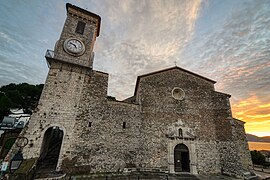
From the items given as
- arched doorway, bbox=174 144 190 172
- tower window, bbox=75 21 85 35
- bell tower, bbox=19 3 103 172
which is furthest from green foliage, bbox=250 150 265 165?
tower window, bbox=75 21 85 35

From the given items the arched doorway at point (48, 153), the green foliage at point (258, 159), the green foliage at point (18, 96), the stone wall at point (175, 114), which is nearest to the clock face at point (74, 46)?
the stone wall at point (175, 114)

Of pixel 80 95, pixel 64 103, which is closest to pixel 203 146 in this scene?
pixel 80 95

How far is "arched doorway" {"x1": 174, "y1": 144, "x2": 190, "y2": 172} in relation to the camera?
35.2 ft

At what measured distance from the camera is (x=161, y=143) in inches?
430

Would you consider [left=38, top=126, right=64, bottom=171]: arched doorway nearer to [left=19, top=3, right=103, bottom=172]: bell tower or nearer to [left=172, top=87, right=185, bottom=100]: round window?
[left=19, top=3, right=103, bottom=172]: bell tower

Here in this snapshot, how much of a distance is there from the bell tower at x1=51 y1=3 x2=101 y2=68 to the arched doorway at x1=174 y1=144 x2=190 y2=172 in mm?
11125

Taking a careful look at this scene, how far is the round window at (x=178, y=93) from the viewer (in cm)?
1272

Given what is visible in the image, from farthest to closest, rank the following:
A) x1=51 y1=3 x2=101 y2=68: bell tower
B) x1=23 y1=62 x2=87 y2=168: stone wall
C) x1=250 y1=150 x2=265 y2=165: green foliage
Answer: x1=250 y1=150 x2=265 y2=165: green foliage < x1=51 y1=3 x2=101 y2=68: bell tower < x1=23 y1=62 x2=87 y2=168: stone wall

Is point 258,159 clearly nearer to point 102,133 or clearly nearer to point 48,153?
point 102,133

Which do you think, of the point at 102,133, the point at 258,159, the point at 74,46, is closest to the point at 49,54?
the point at 74,46

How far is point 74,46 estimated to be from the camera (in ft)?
36.5

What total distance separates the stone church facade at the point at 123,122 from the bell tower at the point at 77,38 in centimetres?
7

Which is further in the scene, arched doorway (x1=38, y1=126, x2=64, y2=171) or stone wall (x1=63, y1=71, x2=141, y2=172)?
stone wall (x1=63, y1=71, x2=141, y2=172)

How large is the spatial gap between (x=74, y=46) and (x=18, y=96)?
12.2 metres
